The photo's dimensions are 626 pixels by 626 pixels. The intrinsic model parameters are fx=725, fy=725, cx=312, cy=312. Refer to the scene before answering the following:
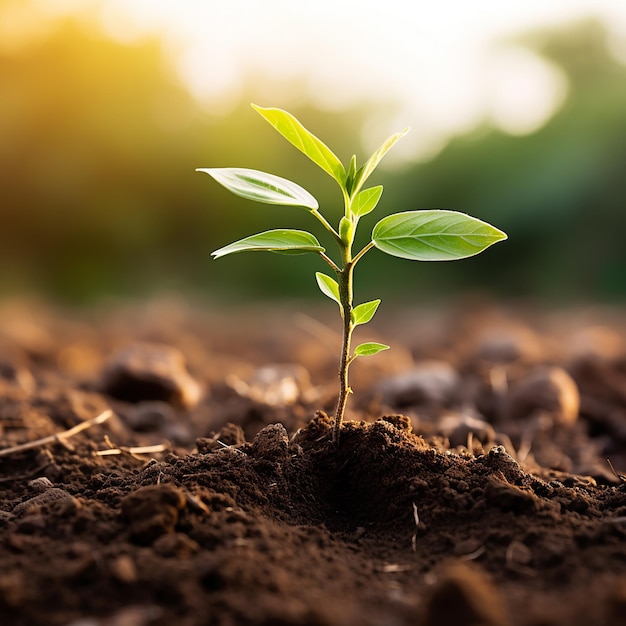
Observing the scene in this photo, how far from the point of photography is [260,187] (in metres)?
1.52

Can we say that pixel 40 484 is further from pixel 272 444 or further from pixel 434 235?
pixel 434 235

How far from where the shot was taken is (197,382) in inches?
151

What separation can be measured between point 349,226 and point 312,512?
649 millimetres

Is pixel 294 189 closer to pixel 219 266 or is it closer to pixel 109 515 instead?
pixel 109 515

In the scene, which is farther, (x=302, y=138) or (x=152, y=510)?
(x=302, y=138)

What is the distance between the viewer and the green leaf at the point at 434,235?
1.49 metres

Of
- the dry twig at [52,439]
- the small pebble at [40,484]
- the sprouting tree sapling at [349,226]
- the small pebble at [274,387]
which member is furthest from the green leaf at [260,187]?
the small pebble at [274,387]

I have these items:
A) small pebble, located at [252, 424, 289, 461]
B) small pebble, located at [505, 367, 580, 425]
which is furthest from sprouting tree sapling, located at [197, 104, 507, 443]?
small pebble, located at [505, 367, 580, 425]

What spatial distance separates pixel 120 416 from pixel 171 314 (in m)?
4.79

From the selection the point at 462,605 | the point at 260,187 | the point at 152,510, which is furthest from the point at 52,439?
the point at 462,605

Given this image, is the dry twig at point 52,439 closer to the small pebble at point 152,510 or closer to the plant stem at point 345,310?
the small pebble at point 152,510

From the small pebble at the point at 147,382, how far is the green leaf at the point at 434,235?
1.91 m

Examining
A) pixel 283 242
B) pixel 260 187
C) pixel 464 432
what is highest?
pixel 260 187

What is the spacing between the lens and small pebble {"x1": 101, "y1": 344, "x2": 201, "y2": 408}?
10.8ft
